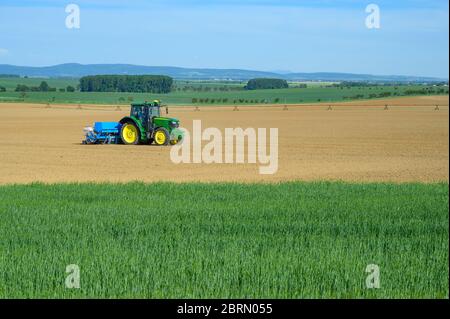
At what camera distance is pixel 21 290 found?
908cm

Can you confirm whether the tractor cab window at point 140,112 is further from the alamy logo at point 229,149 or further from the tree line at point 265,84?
the tree line at point 265,84

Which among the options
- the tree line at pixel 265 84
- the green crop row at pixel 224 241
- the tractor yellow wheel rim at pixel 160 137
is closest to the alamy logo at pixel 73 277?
the green crop row at pixel 224 241

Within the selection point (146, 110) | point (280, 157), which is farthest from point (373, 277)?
point (146, 110)

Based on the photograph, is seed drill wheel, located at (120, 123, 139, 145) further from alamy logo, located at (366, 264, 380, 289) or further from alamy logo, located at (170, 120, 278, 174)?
alamy logo, located at (366, 264, 380, 289)

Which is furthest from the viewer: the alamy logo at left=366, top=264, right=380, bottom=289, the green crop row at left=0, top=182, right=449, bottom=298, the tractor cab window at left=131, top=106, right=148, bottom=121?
the tractor cab window at left=131, top=106, right=148, bottom=121

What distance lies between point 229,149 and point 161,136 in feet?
9.54

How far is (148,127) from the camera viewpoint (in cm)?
3475

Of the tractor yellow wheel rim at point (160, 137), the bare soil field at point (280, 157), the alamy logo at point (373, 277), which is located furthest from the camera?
the tractor yellow wheel rim at point (160, 137)

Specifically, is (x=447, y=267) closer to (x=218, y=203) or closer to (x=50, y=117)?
(x=218, y=203)

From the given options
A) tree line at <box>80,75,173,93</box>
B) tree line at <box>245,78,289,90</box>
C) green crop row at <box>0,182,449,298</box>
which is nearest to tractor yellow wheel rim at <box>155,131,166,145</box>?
green crop row at <box>0,182,449,298</box>

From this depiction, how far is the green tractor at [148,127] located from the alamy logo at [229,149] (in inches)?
25.0

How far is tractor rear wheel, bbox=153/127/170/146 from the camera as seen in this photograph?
114 feet

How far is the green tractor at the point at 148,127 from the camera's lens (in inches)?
1345
